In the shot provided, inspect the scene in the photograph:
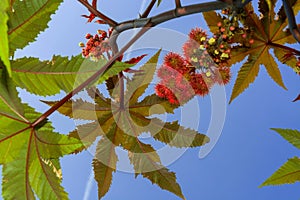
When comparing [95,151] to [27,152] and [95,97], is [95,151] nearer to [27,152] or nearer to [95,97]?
[95,97]

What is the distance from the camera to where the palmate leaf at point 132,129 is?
152cm

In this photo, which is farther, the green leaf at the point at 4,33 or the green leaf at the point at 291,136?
the green leaf at the point at 291,136

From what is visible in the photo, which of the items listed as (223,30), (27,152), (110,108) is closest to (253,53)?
(223,30)

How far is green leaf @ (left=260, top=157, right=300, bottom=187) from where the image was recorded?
1.59m

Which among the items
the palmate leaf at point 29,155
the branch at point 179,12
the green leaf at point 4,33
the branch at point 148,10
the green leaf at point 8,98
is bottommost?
the green leaf at point 4,33

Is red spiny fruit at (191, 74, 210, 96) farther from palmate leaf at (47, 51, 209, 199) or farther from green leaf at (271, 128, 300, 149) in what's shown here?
green leaf at (271, 128, 300, 149)

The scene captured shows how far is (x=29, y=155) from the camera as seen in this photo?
1.23 meters

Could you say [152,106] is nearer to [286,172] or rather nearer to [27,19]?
[286,172]

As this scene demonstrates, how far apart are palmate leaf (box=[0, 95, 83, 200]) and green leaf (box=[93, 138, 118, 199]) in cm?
26

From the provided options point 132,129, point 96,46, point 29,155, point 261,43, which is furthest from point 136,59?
point 261,43

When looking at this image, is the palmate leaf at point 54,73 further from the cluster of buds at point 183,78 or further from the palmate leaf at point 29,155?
the cluster of buds at point 183,78

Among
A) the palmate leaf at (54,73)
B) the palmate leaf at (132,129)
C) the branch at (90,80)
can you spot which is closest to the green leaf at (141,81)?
the palmate leaf at (132,129)

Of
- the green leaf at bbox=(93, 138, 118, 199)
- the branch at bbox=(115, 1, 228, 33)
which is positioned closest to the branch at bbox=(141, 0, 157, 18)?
the branch at bbox=(115, 1, 228, 33)

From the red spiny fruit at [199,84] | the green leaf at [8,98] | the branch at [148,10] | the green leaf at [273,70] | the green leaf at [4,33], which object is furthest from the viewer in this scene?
the green leaf at [273,70]
